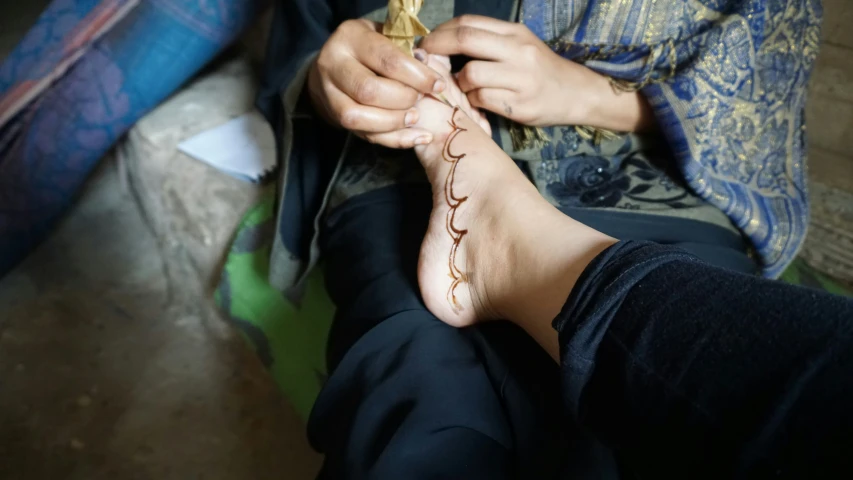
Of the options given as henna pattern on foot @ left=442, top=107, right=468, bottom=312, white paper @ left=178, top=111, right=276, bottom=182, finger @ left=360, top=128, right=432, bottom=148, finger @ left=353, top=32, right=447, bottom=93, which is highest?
finger @ left=353, top=32, right=447, bottom=93

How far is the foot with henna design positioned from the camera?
1.77ft

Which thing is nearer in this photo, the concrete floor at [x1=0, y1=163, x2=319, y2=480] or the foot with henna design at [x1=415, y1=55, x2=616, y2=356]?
the foot with henna design at [x1=415, y1=55, x2=616, y2=356]

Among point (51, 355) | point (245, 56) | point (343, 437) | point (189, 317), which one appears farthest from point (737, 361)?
point (245, 56)

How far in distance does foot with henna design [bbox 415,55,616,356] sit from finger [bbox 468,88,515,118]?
0.10 feet

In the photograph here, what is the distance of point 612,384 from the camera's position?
1.37 feet

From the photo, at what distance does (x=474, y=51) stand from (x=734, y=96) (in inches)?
13.2

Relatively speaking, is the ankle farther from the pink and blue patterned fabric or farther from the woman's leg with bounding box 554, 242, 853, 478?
the pink and blue patterned fabric

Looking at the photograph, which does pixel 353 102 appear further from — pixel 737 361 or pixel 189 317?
pixel 189 317

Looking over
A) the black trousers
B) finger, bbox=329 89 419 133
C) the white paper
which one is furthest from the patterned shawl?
the white paper

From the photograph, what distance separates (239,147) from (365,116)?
698 millimetres

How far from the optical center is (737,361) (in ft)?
1.17

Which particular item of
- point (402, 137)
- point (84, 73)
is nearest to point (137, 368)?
point (84, 73)

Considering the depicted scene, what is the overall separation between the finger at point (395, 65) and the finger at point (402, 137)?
64 millimetres

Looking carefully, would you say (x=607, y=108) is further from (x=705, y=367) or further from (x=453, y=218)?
(x=705, y=367)
